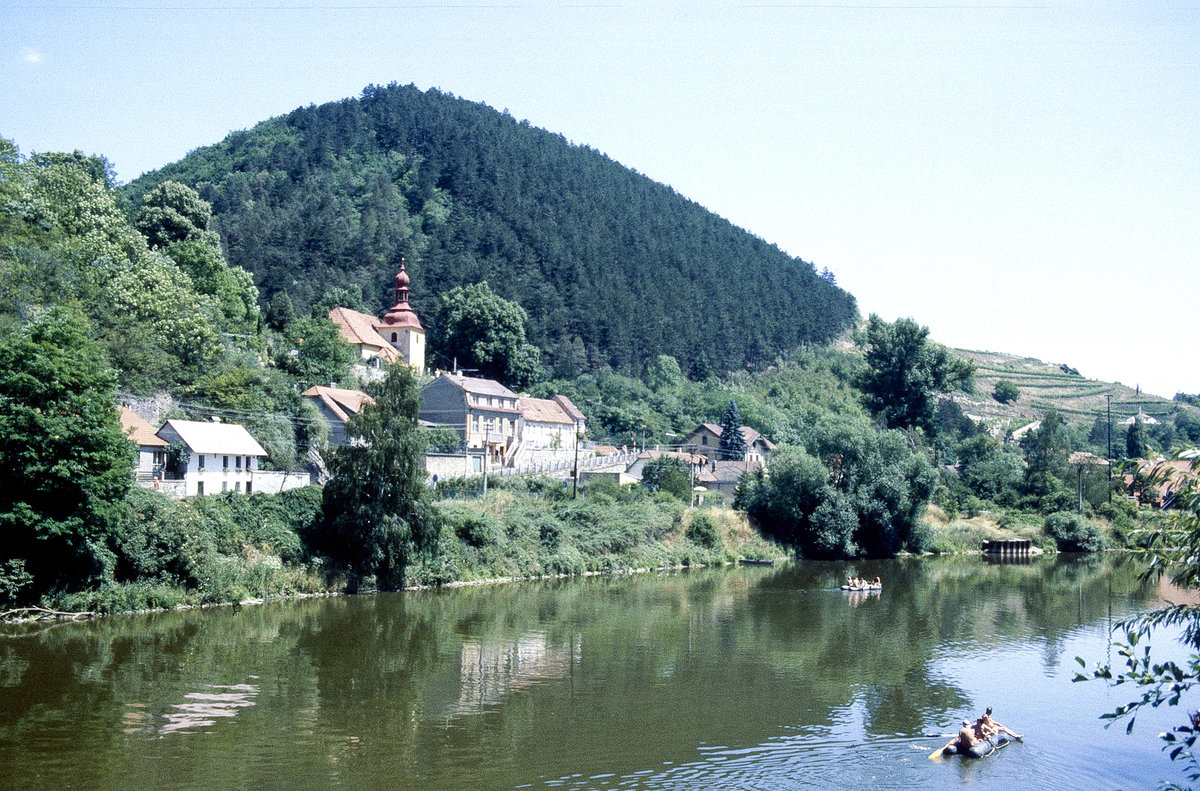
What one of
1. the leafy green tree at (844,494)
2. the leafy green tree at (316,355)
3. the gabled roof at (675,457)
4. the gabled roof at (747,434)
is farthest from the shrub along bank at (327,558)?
the gabled roof at (747,434)

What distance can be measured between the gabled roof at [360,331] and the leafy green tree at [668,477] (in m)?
26.6

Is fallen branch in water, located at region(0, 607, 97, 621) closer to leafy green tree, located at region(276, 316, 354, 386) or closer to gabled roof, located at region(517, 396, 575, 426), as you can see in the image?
leafy green tree, located at region(276, 316, 354, 386)

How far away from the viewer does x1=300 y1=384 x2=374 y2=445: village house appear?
57.3m

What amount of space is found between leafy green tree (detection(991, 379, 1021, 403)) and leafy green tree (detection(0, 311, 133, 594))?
137m

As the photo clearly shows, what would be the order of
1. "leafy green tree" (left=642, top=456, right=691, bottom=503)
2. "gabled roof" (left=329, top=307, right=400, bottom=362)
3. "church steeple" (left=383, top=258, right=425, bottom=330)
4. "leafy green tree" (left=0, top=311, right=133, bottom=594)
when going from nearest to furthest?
"leafy green tree" (left=0, top=311, right=133, bottom=594) < "leafy green tree" (left=642, top=456, right=691, bottom=503) < "gabled roof" (left=329, top=307, right=400, bottom=362) < "church steeple" (left=383, top=258, right=425, bottom=330)

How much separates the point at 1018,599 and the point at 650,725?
2930 centimetres

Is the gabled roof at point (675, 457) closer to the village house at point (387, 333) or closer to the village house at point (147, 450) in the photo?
the village house at point (387, 333)

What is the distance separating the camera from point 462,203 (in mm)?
135750

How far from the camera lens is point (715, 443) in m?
88.2

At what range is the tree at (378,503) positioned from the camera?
39094mm

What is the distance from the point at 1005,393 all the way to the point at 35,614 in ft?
459

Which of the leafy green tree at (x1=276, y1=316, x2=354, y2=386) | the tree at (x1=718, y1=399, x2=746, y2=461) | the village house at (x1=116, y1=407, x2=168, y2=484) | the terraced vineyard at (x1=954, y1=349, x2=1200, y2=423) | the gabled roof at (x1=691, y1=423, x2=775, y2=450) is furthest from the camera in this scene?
the terraced vineyard at (x1=954, y1=349, x2=1200, y2=423)

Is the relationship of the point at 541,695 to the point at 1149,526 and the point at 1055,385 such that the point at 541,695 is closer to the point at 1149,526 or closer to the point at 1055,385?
the point at 1149,526

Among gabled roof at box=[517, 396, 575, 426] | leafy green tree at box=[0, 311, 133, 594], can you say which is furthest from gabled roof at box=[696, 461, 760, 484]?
leafy green tree at box=[0, 311, 133, 594]
